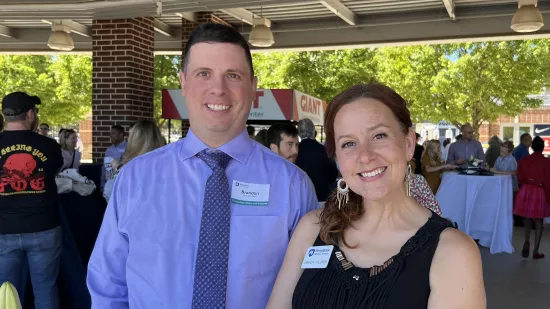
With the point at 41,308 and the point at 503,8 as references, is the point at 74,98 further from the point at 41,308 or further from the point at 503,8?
the point at 41,308

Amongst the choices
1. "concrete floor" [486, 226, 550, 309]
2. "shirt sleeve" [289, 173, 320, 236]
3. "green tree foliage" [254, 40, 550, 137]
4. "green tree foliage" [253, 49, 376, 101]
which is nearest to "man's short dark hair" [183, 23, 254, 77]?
"shirt sleeve" [289, 173, 320, 236]

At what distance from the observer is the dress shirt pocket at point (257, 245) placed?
1.67 m

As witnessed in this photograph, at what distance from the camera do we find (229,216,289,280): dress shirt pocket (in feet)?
5.48

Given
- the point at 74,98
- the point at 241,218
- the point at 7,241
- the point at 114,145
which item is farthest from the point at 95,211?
the point at 74,98

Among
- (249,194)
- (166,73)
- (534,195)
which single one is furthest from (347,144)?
(166,73)

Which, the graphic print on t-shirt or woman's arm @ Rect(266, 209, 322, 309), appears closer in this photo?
woman's arm @ Rect(266, 209, 322, 309)

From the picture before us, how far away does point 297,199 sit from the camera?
1.79m

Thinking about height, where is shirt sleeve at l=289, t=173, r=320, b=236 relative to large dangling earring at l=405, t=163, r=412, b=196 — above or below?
below

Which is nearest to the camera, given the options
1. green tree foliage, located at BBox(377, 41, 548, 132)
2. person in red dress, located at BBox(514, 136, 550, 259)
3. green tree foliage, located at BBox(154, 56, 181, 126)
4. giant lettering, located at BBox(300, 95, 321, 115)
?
person in red dress, located at BBox(514, 136, 550, 259)

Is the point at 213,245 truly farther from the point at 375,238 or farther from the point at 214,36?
the point at 214,36

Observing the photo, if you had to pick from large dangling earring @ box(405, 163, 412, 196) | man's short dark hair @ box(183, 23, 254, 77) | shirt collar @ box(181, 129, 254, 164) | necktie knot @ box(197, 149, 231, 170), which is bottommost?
large dangling earring @ box(405, 163, 412, 196)

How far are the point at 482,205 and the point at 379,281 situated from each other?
7.60 m

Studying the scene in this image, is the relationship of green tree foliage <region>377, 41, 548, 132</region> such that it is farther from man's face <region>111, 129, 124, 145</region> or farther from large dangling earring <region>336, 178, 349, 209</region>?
large dangling earring <region>336, 178, 349, 209</region>

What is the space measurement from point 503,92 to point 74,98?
56.6 feet
